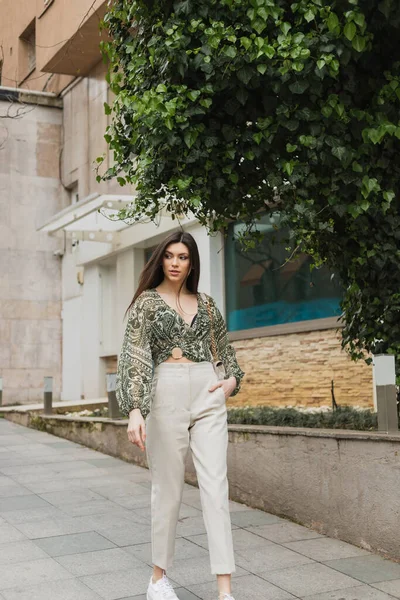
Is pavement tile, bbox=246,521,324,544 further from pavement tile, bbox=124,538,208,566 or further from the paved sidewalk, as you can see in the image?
pavement tile, bbox=124,538,208,566

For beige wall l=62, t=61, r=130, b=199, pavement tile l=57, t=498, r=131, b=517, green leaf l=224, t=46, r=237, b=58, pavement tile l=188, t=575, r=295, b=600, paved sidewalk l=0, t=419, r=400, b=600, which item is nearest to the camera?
pavement tile l=188, t=575, r=295, b=600

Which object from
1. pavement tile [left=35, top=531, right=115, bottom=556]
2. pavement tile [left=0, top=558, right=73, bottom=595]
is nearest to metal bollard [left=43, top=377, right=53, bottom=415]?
pavement tile [left=35, top=531, right=115, bottom=556]

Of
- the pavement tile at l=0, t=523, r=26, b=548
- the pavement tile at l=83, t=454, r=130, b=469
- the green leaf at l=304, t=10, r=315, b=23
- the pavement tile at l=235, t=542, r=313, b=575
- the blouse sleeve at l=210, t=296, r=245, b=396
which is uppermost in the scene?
the green leaf at l=304, t=10, r=315, b=23

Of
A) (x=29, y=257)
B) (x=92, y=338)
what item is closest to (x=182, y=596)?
(x=92, y=338)

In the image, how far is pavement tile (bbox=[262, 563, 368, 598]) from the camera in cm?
474

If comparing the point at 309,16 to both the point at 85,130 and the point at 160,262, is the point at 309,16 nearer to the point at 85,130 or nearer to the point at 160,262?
the point at 160,262

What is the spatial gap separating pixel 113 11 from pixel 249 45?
163cm

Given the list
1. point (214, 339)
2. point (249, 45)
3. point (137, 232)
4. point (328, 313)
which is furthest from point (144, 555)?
point (137, 232)

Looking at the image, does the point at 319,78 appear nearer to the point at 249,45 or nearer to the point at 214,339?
the point at 249,45

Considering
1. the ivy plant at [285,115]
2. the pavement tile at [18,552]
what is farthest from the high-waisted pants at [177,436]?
the ivy plant at [285,115]

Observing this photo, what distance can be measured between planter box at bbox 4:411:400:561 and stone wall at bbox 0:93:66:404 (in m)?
14.9

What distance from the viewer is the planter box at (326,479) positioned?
213 inches

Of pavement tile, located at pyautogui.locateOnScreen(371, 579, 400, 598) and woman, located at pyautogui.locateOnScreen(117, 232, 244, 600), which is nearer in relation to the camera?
woman, located at pyautogui.locateOnScreen(117, 232, 244, 600)

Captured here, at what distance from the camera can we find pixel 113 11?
6531 mm
